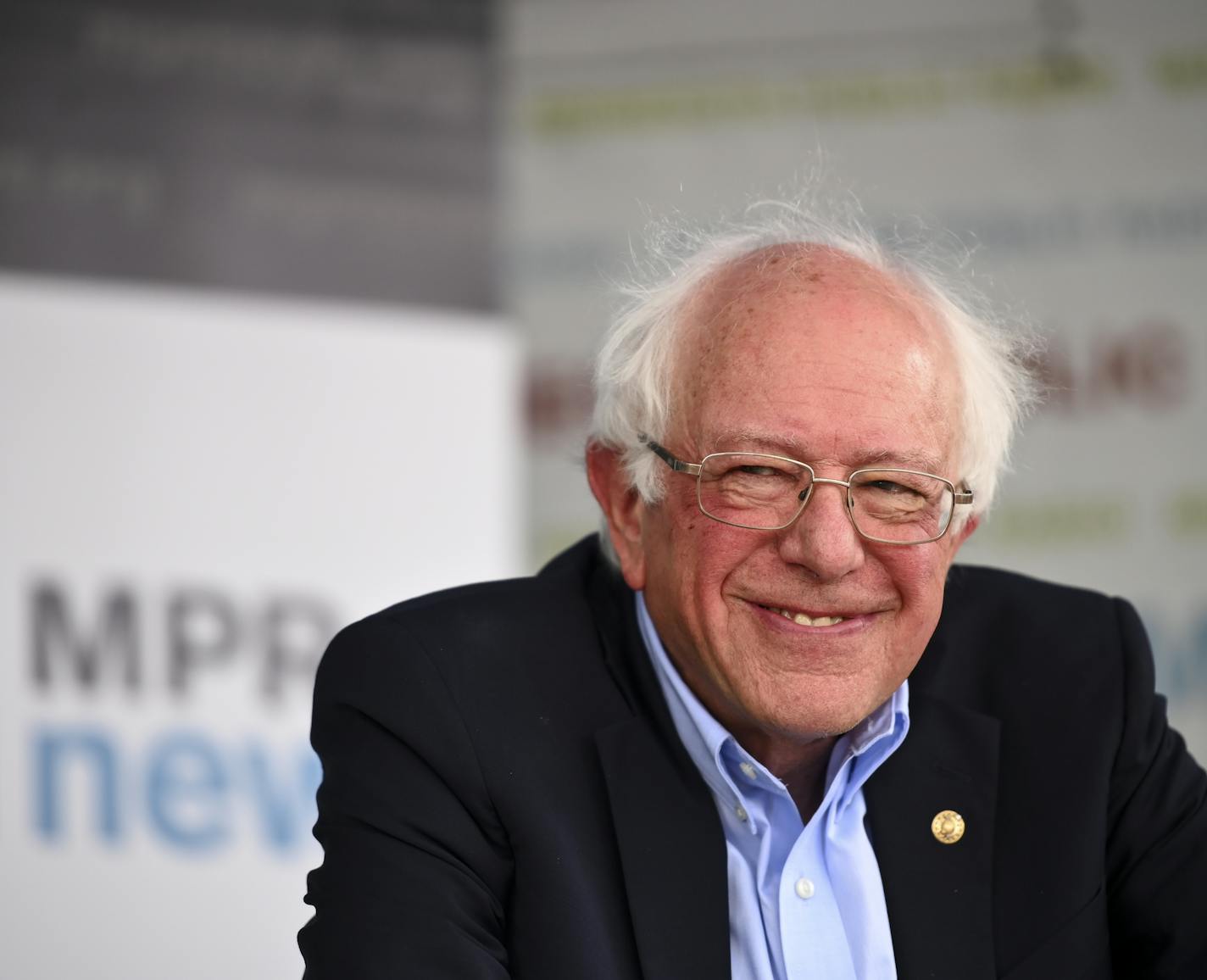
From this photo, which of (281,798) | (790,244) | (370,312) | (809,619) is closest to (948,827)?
(809,619)

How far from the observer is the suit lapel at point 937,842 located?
1755mm

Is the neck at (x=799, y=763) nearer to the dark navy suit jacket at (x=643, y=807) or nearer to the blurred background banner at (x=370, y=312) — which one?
the dark navy suit jacket at (x=643, y=807)

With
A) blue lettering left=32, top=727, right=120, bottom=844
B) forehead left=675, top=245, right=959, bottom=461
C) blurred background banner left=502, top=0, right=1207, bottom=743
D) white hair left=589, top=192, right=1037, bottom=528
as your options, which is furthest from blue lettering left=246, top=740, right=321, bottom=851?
forehead left=675, top=245, right=959, bottom=461

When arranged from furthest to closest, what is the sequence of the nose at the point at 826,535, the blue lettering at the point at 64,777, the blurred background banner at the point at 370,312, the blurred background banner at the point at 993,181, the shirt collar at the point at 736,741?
the blurred background banner at the point at 993,181 → the blurred background banner at the point at 370,312 → the blue lettering at the point at 64,777 → the shirt collar at the point at 736,741 → the nose at the point at 826,535

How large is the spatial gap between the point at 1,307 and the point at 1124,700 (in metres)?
2.59

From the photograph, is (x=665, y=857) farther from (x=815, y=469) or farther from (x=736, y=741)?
(x=815, y=469)

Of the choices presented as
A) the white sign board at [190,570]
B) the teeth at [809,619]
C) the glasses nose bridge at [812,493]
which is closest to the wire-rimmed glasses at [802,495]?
the glasses nose bridge at [812,493]

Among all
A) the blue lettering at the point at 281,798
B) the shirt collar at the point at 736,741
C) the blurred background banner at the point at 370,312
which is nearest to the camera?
the shirt collar at the point at 736,741

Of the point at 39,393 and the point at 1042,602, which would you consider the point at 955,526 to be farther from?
the point at 39,393

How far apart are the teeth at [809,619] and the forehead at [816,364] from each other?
20 cm

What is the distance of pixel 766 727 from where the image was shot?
176 centimetres

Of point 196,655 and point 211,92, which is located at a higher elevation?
point 211,92

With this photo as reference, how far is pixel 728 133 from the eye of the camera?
462cm

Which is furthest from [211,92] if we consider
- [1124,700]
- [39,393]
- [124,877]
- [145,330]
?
[1124,700]
